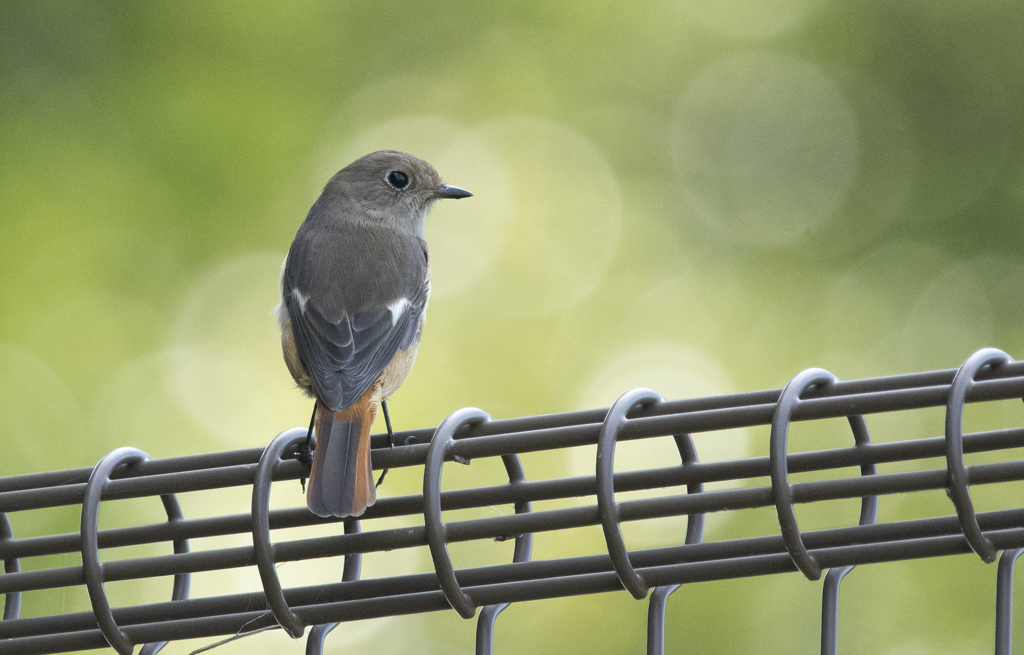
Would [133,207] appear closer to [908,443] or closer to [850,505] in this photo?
[850,505]

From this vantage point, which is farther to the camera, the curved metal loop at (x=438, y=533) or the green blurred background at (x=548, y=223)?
the green blurred background at (x=548, y=223)

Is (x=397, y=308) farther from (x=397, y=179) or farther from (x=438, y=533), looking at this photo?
(x=438, y=533)

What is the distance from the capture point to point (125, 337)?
753 cm

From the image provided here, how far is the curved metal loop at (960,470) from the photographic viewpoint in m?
1.02

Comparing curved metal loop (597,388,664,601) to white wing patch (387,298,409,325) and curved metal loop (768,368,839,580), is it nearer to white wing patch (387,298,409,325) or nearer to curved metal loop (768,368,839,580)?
curved metal loop (768,368,839,580)

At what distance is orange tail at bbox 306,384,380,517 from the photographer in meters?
1.84

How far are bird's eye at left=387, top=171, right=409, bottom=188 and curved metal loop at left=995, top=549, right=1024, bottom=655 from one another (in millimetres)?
3449

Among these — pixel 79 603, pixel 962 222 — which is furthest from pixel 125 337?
pixel 962 222

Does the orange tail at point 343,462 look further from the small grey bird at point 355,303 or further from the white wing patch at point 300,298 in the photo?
the white wing patch at point 300,298

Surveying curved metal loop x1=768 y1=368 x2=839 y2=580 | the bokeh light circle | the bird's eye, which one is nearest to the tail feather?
curved metal loop x1=768 y1=368 x2=839 y2=580

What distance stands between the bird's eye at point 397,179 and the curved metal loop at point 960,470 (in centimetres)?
344

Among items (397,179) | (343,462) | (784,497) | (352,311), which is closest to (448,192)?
(397,179)

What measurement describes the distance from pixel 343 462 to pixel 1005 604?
1313mm

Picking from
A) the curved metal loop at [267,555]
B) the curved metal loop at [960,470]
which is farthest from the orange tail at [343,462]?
the curved metal loop at [960,470]
